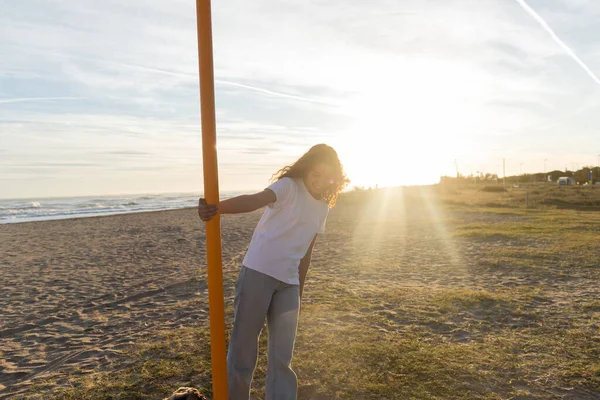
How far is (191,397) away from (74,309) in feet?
16.7

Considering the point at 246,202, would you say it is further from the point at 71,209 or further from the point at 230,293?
the point at 71,209

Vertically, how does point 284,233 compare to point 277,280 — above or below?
above

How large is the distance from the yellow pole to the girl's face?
833mm

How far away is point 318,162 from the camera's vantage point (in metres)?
3.10

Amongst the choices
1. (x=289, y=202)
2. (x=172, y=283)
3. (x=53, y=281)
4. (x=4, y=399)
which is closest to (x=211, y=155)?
(x=289, y=202)

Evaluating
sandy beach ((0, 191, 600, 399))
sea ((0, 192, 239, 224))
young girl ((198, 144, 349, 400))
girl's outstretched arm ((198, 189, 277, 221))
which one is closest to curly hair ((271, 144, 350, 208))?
young girl ((198, 144, 349, 400))

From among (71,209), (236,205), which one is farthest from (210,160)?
(71,209)

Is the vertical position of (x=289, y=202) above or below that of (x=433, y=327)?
above

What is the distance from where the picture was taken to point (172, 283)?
896cm

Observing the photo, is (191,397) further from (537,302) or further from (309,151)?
(537,302)

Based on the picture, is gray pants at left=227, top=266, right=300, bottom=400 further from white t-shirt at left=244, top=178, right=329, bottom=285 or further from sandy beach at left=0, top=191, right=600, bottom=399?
sandy beach at left=0, top=191, right=600, bottom=399

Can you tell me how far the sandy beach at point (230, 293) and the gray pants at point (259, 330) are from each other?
1.10 meters

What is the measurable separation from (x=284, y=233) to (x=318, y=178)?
46 cm

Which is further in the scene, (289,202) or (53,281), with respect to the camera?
(53,281)
